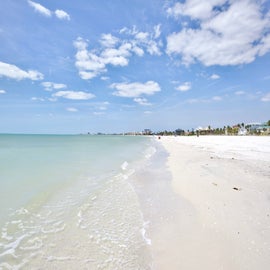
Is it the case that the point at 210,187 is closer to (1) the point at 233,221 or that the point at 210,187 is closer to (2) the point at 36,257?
(1) the point at 233,221

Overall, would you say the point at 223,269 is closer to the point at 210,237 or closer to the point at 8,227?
the point at 210,237

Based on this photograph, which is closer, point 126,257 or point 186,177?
point 126,257

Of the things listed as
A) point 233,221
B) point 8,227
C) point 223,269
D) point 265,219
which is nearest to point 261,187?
point 265,219

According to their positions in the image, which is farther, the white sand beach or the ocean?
the ocean

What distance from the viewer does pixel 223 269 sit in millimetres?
2738

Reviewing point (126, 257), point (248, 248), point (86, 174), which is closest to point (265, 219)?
point (248, 248)

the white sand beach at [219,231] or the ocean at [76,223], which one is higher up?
the white sand beach at [219,231]

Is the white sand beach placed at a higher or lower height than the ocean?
higher

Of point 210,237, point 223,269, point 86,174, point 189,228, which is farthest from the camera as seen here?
point 86,174

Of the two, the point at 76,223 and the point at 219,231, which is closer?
the point at 219,231

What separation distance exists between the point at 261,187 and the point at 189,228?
396cm

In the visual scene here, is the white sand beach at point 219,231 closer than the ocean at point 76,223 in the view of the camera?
Yes

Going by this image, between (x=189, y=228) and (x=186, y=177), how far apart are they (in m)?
4.80

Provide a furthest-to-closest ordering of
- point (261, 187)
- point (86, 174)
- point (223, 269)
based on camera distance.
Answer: point (86, 174), point (261, 187), point (223, 269)
